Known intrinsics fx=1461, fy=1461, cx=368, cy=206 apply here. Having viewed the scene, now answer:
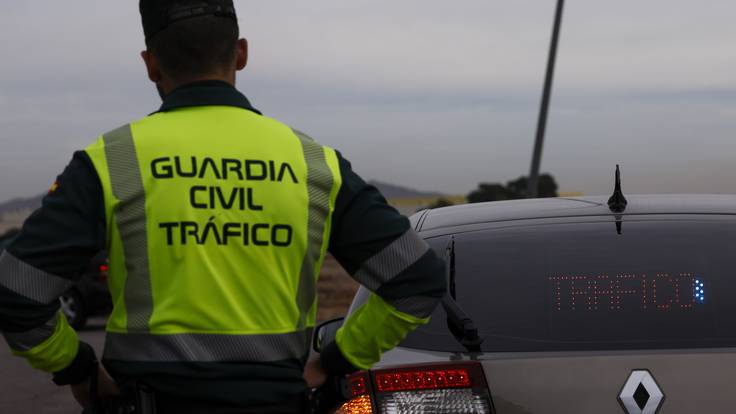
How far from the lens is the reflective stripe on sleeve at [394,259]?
10.0 feet

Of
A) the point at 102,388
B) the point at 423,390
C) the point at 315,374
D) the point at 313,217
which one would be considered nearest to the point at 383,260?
the point at 313,217

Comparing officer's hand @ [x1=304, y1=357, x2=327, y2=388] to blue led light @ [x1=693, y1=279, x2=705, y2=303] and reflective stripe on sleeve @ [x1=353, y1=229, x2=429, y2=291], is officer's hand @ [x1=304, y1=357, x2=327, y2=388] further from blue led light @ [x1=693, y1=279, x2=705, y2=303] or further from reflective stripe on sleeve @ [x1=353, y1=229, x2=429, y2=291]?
blue led light @ [x1=693, y1=279, x2=705, y2=303]

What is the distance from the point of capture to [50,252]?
2.83m

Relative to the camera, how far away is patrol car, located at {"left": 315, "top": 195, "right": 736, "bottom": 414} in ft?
12.8

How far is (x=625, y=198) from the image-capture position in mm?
5066

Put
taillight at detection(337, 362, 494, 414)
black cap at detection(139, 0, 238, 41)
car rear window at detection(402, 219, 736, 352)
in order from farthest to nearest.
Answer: car rear window at detection(402, 219, 736, 352)
taillight at detection(337, 362, 494, 414)
black cap at detection(139, 0, 238, 41)

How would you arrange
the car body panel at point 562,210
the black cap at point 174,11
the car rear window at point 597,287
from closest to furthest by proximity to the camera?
the black cap at point 174,11, the car rear window at point 597,287, the car body panel at point 562,210

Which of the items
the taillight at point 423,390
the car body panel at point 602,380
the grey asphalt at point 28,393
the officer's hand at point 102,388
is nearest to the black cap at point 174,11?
the officer's hand at point 102,388

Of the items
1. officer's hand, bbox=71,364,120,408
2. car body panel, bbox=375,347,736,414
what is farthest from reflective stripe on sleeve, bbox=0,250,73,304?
car body panel, bbox=375,347,736,414

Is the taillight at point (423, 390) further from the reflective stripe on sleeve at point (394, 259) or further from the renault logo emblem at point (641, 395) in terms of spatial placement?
the reflective stripe on sleeve at point (394, 259)

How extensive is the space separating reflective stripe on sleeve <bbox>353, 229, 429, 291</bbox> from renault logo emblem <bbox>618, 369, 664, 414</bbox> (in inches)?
40.4

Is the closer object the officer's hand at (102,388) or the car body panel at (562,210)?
the officer's hand at (102,388)

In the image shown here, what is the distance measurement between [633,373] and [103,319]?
20605 mm

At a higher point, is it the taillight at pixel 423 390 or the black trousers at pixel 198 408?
the black trousers at pixel 198 408
